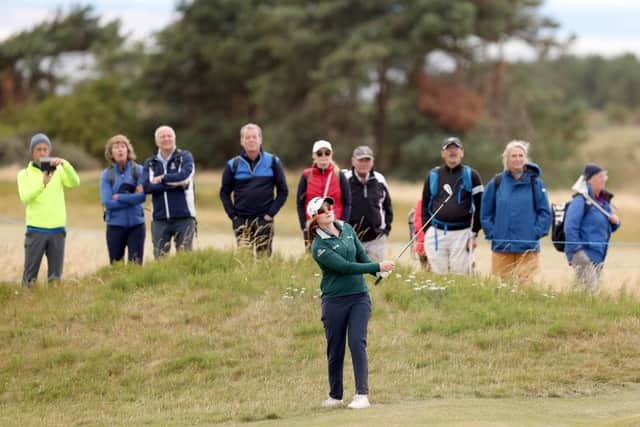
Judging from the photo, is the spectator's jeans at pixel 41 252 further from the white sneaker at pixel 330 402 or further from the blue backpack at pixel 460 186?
the white sneaker at pixel 330 402

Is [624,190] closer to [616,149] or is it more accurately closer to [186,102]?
[616,149]

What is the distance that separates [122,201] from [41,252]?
1201 mm

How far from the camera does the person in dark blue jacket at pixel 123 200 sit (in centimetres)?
1515

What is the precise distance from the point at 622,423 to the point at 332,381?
287cm

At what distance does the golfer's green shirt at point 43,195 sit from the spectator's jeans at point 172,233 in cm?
121

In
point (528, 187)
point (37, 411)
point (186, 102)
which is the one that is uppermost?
point (186, 102)

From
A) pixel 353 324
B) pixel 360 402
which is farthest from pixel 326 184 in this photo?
pixel 360 402

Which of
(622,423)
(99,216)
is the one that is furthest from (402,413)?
(99,216)

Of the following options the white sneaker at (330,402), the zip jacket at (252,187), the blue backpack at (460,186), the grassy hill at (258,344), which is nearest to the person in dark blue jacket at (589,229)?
the grassy hill at (258,344)

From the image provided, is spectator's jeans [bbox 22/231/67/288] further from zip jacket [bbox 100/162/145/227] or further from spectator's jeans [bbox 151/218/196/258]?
spectator's jeans [bbox 151/218/196/258]

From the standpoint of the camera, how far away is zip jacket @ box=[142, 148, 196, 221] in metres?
15.1

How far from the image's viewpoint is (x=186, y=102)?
66.3 metres

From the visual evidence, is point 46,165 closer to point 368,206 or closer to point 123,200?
point 123,200

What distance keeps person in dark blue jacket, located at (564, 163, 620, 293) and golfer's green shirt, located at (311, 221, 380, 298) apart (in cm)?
458
